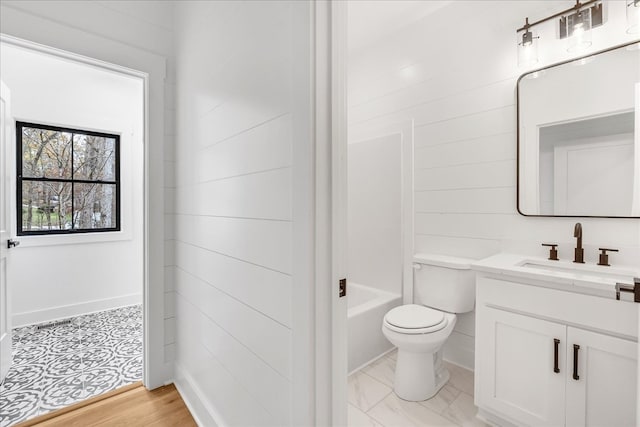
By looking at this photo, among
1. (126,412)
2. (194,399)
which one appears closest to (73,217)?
(126,412)

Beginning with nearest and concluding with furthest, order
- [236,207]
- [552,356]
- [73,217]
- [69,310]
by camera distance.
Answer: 1. [236,207]
2. [552,356]
3. [69,310]
4. [73,217]

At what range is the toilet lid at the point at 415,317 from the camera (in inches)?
73.4

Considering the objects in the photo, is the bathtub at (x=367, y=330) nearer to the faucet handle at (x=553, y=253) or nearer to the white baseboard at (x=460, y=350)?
the white baseboard at (x=460, y=350)

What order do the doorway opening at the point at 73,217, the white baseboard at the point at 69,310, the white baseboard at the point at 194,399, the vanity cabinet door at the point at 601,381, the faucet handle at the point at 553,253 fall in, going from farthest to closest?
1. the white baseboard at the point at 69,310
2. the doorway opening at the point at 73,217
3. the faucet handle at the point at 553,253
4. the white baseboard at the point at 194,399
5. the vanity cabinet door at the point at 601,381

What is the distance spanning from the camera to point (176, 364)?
1.96m

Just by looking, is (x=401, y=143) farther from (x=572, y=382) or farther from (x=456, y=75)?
(x=572, y=382)

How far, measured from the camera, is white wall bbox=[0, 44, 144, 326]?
288 centimetres

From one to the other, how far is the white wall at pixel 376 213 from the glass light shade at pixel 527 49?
941 mm

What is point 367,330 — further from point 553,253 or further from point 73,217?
point 73,217

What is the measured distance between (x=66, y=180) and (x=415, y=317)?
3676mm

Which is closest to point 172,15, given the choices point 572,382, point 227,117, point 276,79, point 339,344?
point 227,117

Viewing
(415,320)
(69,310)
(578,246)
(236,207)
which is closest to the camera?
(236,207)

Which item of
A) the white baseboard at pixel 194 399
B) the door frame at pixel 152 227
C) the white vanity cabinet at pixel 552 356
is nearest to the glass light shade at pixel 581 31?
the white vanity cabinet at pixel 552 356

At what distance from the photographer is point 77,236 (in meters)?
3.20
